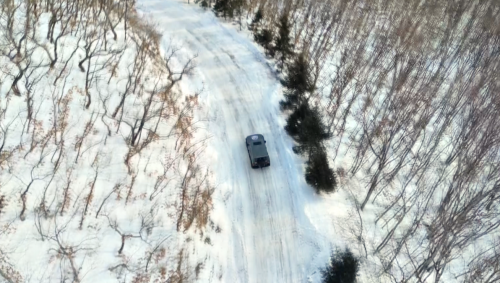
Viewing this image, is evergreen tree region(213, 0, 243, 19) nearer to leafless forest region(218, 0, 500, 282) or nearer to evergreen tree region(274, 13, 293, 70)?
leafless forest region(218, 0, 500, 282)

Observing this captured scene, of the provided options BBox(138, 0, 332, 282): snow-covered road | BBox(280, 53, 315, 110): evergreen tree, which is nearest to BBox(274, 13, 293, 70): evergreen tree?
BBox(280, 53, 315, 110): evergreen tree

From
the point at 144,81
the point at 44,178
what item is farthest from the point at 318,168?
the point at 44,178

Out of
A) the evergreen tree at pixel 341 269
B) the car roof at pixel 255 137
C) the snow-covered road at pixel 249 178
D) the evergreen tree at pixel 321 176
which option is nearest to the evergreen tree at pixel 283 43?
the snow-covered road at pixel 249 178

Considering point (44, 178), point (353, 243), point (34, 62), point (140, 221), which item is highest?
point (34, 62)

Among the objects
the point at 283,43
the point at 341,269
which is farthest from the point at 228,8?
the point at 341,269

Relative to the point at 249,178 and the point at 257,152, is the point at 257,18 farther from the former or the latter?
the point at 249,178

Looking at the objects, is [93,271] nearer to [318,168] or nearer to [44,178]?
[44,178]
